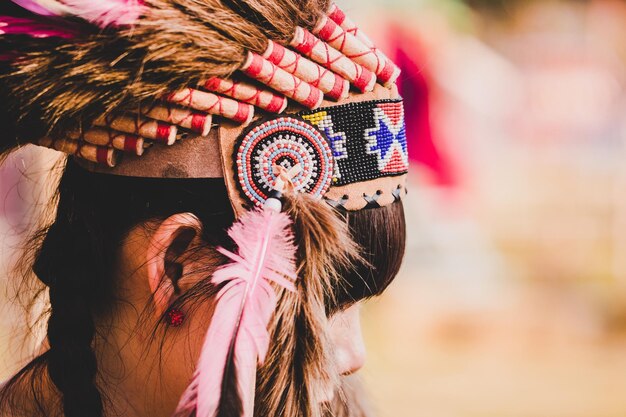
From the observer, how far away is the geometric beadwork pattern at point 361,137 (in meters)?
1.22

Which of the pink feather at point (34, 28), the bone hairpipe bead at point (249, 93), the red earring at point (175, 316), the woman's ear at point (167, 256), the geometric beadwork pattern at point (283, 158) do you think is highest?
the pink feather at point (34, 28)

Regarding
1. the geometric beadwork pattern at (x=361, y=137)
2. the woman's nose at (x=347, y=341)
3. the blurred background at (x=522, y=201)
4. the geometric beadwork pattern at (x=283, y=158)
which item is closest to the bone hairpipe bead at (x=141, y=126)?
the geometric beadwork pattern at (x=283, y=158)

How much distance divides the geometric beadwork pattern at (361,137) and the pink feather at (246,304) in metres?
0.16

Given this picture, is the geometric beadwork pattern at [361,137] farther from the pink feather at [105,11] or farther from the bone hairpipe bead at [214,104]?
the pink feather at [105,11]

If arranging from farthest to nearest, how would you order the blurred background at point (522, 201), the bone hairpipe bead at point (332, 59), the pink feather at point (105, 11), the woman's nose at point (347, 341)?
the blurred background at point (522, 201) → the woman's nose at point (347, 341) → the bone hairpipe bead at point (332, 59) → the pink feather at point (105, 11)

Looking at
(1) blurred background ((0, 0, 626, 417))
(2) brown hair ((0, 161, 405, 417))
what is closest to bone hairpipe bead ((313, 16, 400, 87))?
(2) brown hair ((0, 161, 405, 417))

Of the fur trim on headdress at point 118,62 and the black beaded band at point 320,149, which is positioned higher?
the fur trim on headdress at point 118,62

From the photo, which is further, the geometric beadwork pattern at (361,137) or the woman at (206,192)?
the geometric beadwork pattern at (361,137)

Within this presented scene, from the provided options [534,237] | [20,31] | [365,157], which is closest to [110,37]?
[20,31]

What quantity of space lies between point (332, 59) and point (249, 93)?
0.17 m

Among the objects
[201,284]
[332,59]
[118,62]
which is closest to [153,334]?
[201,284]

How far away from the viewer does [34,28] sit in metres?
1.09

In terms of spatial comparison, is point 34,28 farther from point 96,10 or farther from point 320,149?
point 320,149

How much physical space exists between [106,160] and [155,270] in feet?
0.71
